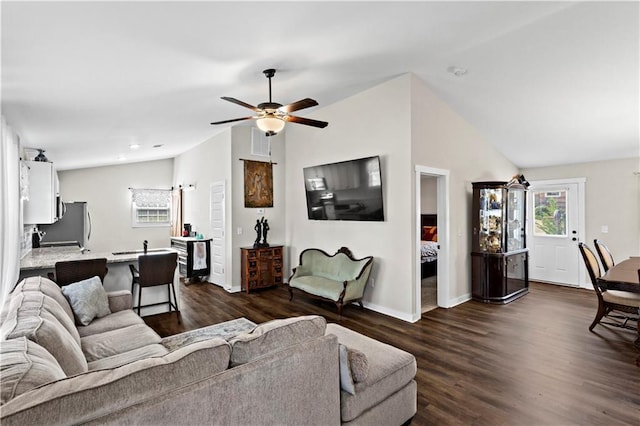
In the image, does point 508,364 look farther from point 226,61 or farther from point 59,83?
point 59,83

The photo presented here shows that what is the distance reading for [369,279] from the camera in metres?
4.80

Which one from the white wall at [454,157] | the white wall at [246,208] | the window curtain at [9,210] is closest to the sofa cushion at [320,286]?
the white wall at [454,157]

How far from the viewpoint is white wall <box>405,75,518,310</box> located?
436cm

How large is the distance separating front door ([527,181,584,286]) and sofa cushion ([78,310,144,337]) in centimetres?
706

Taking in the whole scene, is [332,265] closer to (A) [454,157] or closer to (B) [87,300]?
(A) [454,157]

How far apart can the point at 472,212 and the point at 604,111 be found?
2127 mm

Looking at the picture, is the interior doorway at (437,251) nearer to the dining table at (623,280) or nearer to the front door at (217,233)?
the dining table at (623,280)

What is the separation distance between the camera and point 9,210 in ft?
9.06

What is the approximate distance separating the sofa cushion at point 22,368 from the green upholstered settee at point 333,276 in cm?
334

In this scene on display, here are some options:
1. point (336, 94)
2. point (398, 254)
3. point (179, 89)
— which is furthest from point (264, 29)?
point (398, 254)

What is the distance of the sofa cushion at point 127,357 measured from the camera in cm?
214

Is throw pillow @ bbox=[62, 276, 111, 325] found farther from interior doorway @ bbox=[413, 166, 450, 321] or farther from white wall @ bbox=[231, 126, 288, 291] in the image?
interior doorway @ bbox=[413, 166, 450, 321]

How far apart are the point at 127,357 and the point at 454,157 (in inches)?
189

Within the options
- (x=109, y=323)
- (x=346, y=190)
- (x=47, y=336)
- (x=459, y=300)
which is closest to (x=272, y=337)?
(x=47, y=336)
